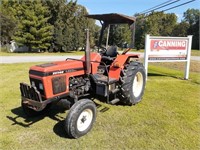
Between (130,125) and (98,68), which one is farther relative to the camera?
(98,68)

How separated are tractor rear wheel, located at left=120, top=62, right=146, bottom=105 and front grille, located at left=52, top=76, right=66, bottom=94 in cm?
141

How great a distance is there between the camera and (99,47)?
5.60 metres

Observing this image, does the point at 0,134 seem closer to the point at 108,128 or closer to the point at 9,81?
the point at 108,128

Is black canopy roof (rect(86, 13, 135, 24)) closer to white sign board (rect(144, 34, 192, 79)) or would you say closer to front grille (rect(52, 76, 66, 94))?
front grille (rect(52, 76, 66, 94))

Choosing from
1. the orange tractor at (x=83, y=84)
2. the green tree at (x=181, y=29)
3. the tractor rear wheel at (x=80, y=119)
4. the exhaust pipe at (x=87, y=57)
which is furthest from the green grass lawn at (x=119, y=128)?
the green tree at (x=181, y=29)

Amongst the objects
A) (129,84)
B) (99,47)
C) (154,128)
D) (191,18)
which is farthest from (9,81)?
(191,18)

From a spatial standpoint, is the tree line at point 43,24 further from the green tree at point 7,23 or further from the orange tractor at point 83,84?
the orange tractor at point 83,84

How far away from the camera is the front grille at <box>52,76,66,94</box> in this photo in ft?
12.6

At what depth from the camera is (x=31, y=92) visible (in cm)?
382

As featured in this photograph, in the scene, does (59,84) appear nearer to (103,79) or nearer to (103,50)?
(103,79)

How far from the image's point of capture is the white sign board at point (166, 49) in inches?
312

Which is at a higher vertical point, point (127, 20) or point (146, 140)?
point (127, 20)

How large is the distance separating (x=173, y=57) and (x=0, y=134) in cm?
673

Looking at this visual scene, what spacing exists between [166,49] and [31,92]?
589cm
